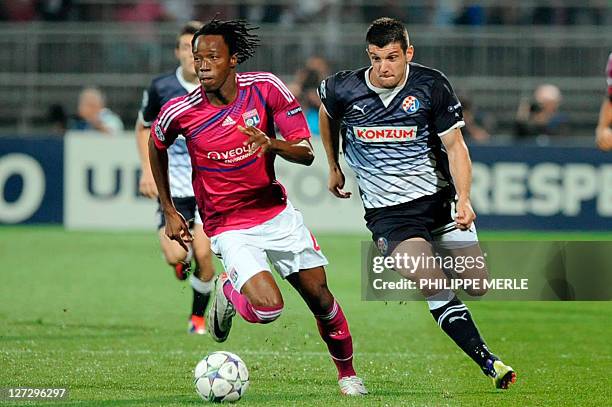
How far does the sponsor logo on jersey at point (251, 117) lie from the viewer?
23.4ft

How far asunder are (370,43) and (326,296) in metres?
1.48

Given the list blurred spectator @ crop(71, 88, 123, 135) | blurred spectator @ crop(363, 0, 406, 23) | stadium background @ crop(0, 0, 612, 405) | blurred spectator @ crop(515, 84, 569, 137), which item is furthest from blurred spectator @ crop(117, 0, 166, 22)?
Answer: blurred spectator @ crop(515, 84, 569, 137)

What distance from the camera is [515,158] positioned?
17.6 metres

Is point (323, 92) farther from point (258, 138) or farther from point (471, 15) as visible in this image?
point (471, 15)

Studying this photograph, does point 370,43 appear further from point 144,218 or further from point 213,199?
point 144,218

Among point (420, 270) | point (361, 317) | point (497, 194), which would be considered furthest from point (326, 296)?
point (497, 194)

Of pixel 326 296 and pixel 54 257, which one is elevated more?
pixel 326 296

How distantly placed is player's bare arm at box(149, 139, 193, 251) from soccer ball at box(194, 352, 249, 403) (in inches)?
30.1

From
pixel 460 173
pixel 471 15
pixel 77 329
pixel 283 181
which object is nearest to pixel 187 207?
pixel 77 329

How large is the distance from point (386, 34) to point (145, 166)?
10.5ft

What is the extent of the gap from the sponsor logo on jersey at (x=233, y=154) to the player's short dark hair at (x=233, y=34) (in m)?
0.54

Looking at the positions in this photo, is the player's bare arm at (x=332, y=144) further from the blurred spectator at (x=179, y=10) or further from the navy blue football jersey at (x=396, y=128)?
the blurred spectator at (x=179, y=10)

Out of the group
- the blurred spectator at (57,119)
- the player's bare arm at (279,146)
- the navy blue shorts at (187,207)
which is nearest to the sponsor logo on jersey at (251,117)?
the player's bare arm at (279,146)

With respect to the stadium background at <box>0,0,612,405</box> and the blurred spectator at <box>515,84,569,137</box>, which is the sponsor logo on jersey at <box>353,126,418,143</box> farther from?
the blurred spectator at <box>515,84,569,137</box>
